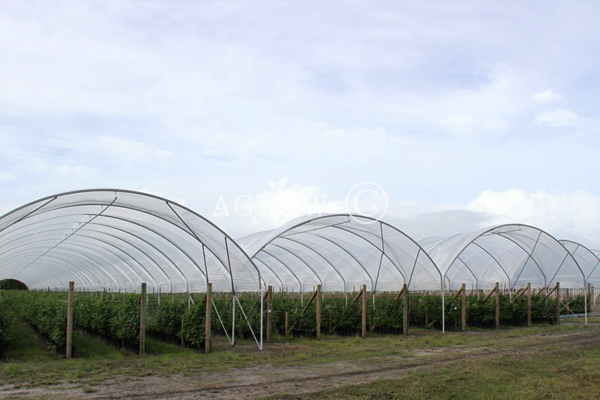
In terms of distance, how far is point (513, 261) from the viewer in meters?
27.8

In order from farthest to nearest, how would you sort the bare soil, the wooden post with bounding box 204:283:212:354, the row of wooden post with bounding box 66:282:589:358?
the wooden post with bounding box 204:283:212:354, the row of wooden post with bounding box 66:282:589:358, the bare soil

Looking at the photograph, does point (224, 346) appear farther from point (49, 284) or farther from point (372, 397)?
point (49, 284)

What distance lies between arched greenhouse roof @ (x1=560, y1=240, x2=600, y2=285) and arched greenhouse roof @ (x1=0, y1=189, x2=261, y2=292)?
2743cm

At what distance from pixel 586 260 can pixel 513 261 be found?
13.8 meters

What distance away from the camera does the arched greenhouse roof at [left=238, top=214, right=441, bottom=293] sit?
19.3 meters

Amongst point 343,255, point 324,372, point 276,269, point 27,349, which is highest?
point 343,255

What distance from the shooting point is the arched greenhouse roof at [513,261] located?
25453mm

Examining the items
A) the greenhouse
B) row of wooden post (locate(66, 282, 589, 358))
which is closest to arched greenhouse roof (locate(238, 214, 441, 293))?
the greenhouse

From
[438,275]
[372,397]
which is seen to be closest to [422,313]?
[438,275]

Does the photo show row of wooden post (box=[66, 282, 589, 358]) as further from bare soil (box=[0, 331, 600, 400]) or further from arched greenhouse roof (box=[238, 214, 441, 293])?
bare soil (box=[0, 331, 600, 400])

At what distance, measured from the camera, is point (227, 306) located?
17.6 m

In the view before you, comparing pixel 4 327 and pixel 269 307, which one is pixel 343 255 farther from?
pixel 4 327

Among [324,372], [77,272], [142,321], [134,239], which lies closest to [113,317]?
[142,321]

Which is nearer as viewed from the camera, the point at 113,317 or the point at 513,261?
the point at 113,317
